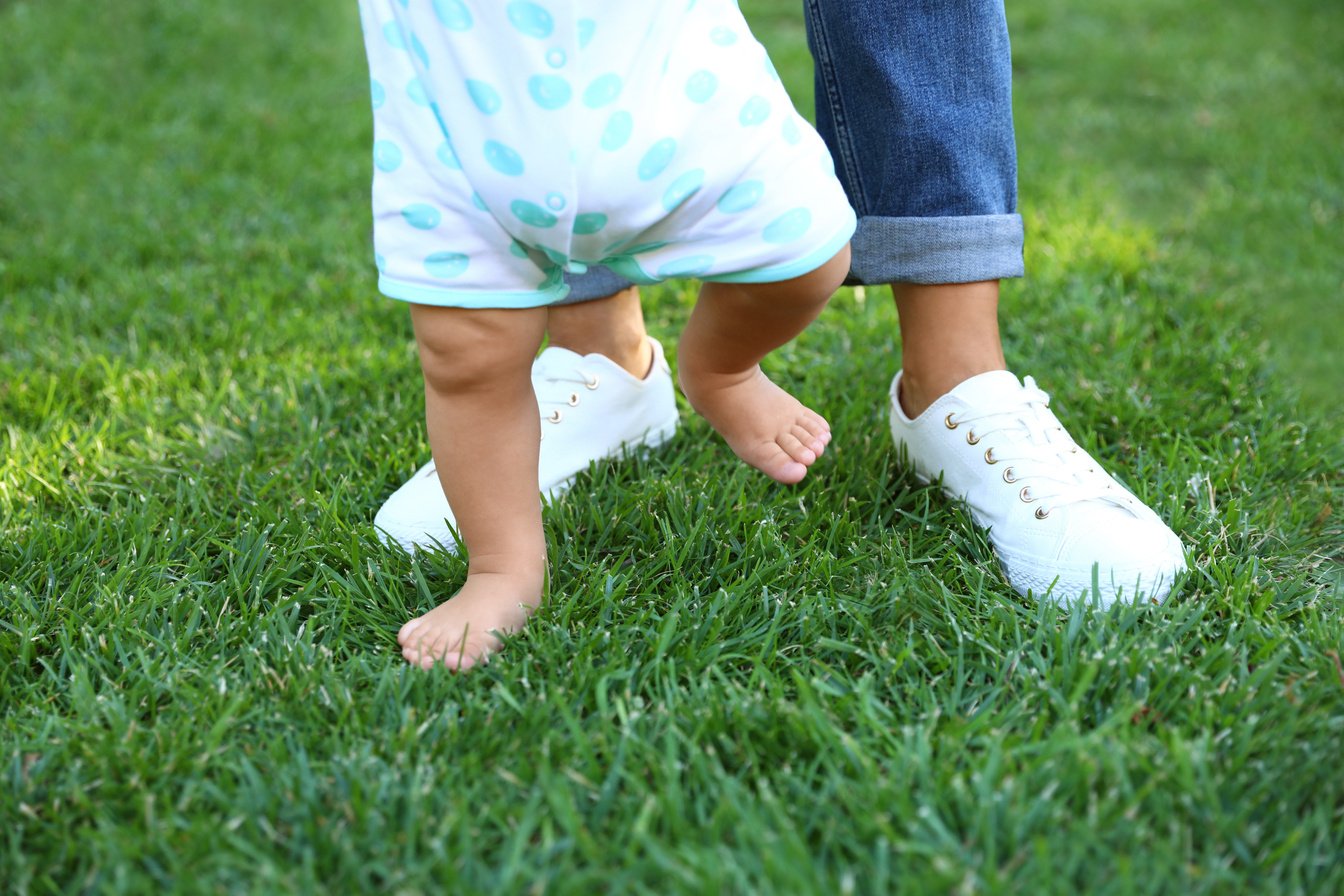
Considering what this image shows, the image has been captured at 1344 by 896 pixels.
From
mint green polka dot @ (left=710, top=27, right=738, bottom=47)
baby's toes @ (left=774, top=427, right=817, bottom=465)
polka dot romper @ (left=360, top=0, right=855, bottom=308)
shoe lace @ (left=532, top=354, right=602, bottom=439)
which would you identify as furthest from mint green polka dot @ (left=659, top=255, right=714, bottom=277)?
shoe lace @ (left=532, top=354, right=602, bottom=439)

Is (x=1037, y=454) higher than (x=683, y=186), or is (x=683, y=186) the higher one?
(x=683, y=186)

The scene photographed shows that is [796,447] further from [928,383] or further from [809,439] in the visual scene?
[928,383]

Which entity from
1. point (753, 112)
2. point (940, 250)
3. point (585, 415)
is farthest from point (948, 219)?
point (585, 415)

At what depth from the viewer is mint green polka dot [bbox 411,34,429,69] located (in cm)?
110

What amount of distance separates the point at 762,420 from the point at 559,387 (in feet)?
1.05

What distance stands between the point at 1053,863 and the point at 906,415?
774 millimetres

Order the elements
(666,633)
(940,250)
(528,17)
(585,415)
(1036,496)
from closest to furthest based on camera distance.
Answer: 1. (528,17)
2. (666,633)
3. (1036,496)
4. (940,250)
5. (585,415)

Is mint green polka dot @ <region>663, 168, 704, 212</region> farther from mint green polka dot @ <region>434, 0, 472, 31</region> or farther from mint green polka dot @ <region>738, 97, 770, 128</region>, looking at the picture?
mint green polka dot @ <region>434, 0, 472, 31</region>

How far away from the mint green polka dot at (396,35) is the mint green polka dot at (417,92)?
4 centimetres

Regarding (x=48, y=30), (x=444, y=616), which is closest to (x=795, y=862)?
(x=444, y=616)

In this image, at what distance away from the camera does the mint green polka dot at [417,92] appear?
1115 mm

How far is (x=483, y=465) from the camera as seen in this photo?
1240 mm

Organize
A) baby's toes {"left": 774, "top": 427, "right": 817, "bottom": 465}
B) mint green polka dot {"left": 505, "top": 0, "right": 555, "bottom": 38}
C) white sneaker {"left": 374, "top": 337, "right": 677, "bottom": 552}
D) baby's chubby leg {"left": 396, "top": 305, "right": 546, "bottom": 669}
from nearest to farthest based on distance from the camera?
mint green polka dot {"left": 505, "top": 0, "right": 555, "bottom": 38}
baby's chubby leg {"left": 396, "top": 305, "right": 546, "bottom": 669}
baby's toes {"left": 774, "top": 427, "right": 817, "bottom": 465}
white sneaker {"left": 374, "top": 337, "right": 677, "bottom": 552}

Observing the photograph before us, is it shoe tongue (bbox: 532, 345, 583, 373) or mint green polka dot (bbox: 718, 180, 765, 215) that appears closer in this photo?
mint green polka dot (bbox: 718, 180, 765, 215)
